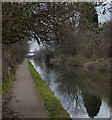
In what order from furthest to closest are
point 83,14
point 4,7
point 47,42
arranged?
point 47,42 → point 83,14 → point 4,7

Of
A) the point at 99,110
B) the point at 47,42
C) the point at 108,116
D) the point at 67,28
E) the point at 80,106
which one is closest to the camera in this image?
the point at 67,28

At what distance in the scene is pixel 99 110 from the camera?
47.0 ft

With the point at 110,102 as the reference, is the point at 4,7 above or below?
above

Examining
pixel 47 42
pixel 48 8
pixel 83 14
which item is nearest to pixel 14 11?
pixel 48 8

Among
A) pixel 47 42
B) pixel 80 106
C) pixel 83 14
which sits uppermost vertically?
pixel 83 14

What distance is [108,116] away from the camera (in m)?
12.8

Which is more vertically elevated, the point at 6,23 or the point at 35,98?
the point at 6,23

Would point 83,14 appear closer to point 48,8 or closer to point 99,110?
point 48,8

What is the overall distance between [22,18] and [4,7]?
0.60 metres

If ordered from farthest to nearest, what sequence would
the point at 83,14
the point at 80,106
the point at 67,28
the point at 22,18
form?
the point at 80,106 → the point at 67,28 → the point at 83,14 → the point at 22,18

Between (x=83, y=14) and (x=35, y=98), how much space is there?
700 centimetres

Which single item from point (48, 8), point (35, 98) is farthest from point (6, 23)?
point (35, 98)

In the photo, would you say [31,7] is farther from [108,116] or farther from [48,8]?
[108,116]

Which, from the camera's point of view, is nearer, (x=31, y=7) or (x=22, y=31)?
(x=31, y=7)
